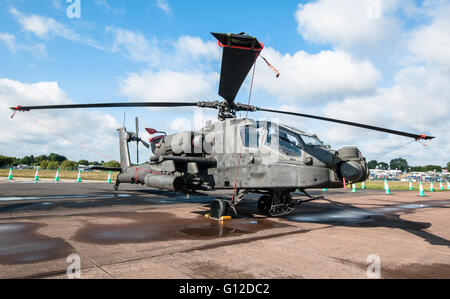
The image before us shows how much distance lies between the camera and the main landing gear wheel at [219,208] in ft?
26.0

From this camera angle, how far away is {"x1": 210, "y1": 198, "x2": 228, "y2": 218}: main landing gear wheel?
26.0 ft

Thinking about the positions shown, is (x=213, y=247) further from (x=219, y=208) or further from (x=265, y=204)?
(x=265, y=204)

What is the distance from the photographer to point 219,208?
26.4 feet

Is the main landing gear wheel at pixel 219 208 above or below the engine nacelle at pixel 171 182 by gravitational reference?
below

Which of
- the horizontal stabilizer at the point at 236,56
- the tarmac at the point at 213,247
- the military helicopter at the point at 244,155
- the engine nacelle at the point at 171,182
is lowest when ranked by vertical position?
the tarmac at the point at 213,247

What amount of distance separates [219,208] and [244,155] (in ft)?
5.80

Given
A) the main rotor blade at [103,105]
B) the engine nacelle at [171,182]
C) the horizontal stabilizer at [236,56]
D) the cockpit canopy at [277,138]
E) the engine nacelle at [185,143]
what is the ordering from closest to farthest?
the horizontal stabilizer at [236,56] < the main rotor blade at [103,105] < the cockpit canopy at [277,138] < the engine nacelle at [171,182] < the engine nacelle at [185,143]

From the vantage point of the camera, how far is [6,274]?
3.35 metres

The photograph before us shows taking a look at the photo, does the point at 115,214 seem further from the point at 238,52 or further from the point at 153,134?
the point at 238,52

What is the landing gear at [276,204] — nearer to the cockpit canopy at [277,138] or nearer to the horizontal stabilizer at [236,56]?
the cockpit canopy at [277,138]

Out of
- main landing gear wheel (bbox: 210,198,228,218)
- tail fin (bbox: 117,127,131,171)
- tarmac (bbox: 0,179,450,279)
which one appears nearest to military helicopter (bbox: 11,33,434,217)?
main landing gear wheel (bbox: 210,198,228,218)

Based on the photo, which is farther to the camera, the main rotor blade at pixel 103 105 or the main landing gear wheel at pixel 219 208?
the main landing gear wheel at pixel 219 208

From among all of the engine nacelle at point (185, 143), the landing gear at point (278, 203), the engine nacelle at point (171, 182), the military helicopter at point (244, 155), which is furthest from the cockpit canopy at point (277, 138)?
the engine nacelle at point (171, 182)

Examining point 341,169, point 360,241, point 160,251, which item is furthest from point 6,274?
point 341,169
